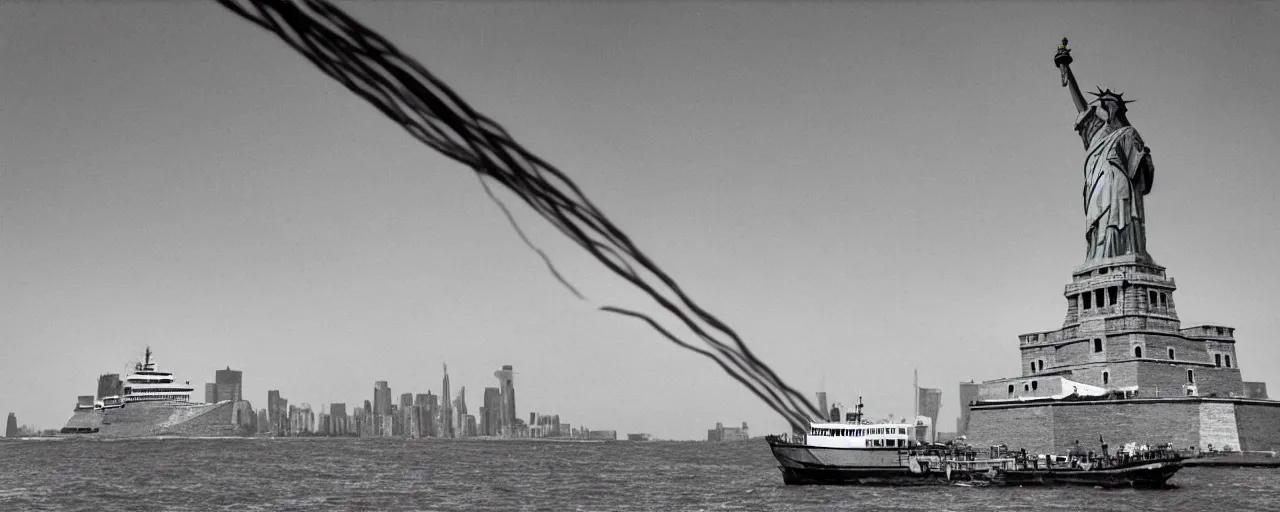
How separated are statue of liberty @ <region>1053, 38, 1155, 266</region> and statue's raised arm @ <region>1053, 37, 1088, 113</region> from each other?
194 cm

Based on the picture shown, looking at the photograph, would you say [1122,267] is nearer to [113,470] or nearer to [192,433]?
[113,470]

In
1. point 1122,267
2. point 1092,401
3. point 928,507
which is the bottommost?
point 928,507

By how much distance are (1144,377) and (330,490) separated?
52659mm

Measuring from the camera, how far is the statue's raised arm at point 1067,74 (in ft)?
267

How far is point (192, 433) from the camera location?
161m

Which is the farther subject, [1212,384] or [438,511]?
[1212,384]

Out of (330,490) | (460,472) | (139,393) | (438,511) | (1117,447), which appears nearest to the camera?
(438,511)

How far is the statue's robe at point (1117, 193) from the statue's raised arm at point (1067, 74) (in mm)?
3713

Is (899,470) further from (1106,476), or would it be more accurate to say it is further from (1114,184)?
(1114,184)

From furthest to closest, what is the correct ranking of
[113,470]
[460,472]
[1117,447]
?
[460,472] < [113,470] < [1117,447]

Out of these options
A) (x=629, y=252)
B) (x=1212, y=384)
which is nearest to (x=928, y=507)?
(x=1212, y=384)

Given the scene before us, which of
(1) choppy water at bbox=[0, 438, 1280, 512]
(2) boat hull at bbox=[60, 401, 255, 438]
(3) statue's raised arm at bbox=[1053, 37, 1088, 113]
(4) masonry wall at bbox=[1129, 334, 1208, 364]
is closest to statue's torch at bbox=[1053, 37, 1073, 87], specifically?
(3) statue's raised arm at bbox=[1053, 37, 1088, 113]

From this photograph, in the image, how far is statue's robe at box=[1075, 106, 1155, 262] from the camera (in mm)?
75875

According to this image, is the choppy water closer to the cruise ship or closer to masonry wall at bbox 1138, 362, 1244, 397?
masonry wall at bbox 1138, 362, 1244, 397
